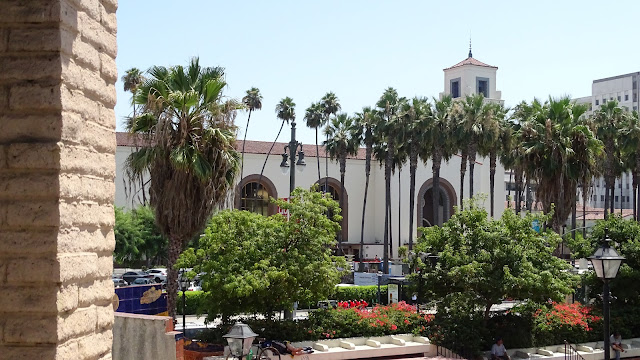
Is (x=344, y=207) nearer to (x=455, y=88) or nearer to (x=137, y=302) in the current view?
(x=455, y=88)

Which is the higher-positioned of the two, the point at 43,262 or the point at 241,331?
the point at 43,262

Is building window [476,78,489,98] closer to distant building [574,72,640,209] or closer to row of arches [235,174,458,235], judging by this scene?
row of arches [235,174,458,235]

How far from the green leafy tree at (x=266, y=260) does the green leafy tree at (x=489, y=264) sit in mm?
3316

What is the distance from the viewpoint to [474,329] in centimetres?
2300

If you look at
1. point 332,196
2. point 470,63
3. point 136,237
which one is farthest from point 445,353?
point 470,63

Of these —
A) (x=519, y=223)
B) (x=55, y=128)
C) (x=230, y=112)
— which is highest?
(x=230, y=112)

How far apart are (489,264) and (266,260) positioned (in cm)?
684

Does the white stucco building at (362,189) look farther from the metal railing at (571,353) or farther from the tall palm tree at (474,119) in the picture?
the metal railing at (571,353)

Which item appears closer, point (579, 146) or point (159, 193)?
point (159, 193)

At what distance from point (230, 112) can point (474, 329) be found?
31.7 ft

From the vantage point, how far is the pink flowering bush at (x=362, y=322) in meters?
22.7

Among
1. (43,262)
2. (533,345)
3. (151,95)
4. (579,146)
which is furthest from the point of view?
(579,146)

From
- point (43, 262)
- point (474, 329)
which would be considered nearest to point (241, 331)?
point (43, 262)

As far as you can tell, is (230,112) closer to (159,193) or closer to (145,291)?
(159,193)
